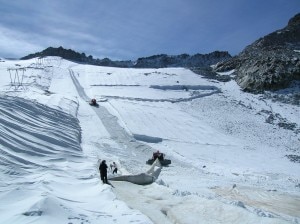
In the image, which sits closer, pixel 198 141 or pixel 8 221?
pixel 8 221

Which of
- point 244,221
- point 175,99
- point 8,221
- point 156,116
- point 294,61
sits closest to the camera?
point 8,221

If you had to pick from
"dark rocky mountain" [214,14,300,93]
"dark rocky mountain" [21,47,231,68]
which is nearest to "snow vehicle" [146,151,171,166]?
"dark rocky mountain" [214,14,300,93]

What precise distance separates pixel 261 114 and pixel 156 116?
12.7 m

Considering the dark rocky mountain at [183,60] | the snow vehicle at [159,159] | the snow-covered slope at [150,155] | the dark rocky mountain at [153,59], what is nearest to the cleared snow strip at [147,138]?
the snow-covered slope at [150,155]

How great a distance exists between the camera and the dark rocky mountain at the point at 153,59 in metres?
142

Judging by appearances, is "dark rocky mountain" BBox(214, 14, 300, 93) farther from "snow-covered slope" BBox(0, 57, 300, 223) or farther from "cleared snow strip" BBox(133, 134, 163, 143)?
"cleared snow strip" BBox(133, 134, 163, 143)

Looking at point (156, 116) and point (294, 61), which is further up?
point (294, 61)

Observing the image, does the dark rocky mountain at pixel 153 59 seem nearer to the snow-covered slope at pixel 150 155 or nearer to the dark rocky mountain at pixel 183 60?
the dark rocky mountain at pixel 183 60

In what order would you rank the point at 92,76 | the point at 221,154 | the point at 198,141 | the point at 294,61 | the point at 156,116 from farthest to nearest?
the point at 92,76 < the point at 294,61 < the point at 156,116 < the point at 198,141 < the point at 221,154

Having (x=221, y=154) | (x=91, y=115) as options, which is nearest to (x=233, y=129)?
(x=221, y=154)

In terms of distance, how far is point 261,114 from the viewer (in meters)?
46.9

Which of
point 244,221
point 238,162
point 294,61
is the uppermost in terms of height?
point 294,61

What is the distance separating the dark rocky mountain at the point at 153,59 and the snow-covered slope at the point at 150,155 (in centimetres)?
8268

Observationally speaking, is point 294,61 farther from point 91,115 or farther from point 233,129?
point 91,115
